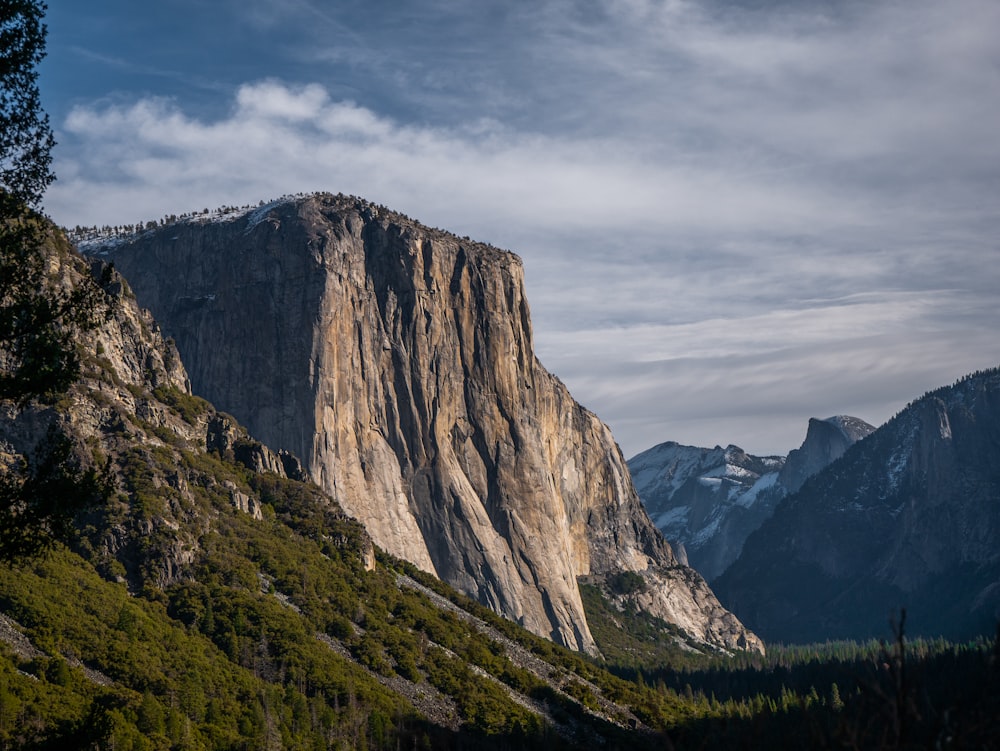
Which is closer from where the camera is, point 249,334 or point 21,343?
point 21,343

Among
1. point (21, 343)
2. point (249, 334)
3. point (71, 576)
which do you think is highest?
point (249, 334)

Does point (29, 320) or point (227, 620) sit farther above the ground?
point (29, 320)

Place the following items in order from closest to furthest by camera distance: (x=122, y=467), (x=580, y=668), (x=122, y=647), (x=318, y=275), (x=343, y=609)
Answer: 1. (x=122, y=647)
2. (x=122, y=467)
3. (x=343, y=609)
4. (x=580, y=668)
5. (x=318, y=275)

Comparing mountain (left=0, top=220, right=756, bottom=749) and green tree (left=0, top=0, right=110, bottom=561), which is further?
mountain (left=0, top=220, right=756, bottom=749)

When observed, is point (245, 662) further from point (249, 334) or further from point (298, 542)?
point (249, 334)

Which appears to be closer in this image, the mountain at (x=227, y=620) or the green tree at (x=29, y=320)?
the green tree at (x=29, y=320)

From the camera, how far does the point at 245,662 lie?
11488cm

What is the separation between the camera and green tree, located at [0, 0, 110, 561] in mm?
31672

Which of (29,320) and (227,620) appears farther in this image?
(227,620)

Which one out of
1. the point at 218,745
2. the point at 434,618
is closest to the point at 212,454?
the point at 434,618

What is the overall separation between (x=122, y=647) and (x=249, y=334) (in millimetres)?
97728

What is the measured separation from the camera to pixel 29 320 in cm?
3200

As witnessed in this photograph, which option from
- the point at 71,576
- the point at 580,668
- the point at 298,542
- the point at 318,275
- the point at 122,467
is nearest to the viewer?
the point at 71,576

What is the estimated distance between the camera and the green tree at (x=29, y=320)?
31672 mm
